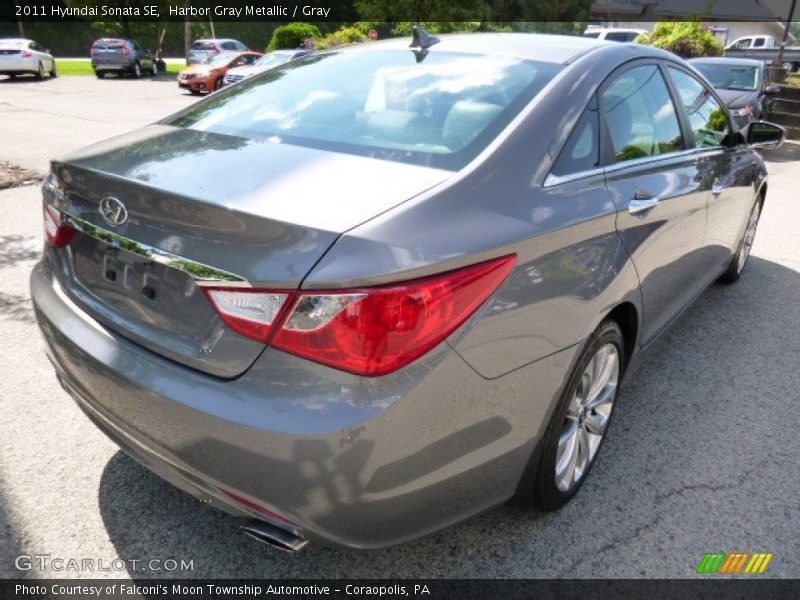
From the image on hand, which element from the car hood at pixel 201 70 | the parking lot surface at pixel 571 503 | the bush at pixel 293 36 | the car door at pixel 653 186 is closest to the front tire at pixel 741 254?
the parking lot surface at pixel 571 503

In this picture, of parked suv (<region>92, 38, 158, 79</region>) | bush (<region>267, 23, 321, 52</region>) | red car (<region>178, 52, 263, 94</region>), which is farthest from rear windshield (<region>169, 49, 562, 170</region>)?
bush (<region>267, 23, 321, 52</region>)

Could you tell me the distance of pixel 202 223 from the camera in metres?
1.73

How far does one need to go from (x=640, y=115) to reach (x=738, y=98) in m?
9.59

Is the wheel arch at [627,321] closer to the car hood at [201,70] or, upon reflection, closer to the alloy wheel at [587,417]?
the alloy wheel at [587,417]

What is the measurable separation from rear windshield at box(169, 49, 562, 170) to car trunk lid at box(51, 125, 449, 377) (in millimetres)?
155

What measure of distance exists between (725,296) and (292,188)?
398 centimetres

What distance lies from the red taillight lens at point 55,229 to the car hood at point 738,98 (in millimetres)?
10878

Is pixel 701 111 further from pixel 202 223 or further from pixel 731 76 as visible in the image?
pixel 731 76

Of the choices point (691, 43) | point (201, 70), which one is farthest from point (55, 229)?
point (201, 70)

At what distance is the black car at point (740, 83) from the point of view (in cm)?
1081

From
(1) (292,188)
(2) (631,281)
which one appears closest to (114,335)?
(1) (292,188)

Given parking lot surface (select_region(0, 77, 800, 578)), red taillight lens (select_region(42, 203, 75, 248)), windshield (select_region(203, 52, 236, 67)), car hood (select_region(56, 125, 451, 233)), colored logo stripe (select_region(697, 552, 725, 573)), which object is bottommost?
windshield (select_region(203, 52, 236, 67))

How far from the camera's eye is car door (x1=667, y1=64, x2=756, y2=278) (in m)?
3.35

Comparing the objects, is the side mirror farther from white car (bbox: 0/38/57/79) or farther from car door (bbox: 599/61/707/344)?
white car (bbox: 0/38/57/79)
